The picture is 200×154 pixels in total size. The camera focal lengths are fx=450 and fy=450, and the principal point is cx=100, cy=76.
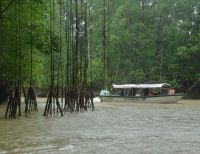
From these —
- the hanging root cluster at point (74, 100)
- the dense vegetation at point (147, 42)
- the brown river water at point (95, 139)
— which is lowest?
the brown river water at point (95, 139)

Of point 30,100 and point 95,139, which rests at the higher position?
point 30,100

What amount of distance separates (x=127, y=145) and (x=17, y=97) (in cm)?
782

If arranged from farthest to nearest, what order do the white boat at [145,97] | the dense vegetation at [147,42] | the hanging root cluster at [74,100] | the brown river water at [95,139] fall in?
1. the dense vegetation at [147,42]
2. the white boat at [145,97]
3. the hanging root cluster at [74,100]
4. the brown river water at [95,139]

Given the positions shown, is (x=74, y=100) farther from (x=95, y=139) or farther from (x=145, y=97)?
(x=145, y=97)

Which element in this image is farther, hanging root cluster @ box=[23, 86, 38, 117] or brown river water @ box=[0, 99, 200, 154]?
hanging root cluster @ box=[23, 86, 38, 117]

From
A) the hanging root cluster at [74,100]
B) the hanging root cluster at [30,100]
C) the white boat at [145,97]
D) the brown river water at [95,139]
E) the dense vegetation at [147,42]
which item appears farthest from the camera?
the dense vegetation at [147,42]

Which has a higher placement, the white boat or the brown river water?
the white boat

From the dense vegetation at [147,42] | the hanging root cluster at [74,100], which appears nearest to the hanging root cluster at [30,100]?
the hanging root cluster at [74,100]

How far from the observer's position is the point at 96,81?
50.5m

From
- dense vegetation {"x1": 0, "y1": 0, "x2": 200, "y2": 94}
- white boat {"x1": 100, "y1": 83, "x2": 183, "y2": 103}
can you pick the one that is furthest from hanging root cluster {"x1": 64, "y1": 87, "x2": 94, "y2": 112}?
dense vegetation {"x1": 0, "y1": 0, "x2": 200, "y2": 94}

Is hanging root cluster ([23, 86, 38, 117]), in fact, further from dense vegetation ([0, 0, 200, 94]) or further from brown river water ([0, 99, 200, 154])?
dense vegetation ([0, 0, 200, 94])

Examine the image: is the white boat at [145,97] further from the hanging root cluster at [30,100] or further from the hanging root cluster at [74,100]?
the hanging root cluster at [30,100]

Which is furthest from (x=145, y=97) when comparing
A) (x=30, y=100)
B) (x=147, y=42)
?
(x=30, y=100)

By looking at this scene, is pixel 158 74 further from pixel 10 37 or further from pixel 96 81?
pixel 10 37
